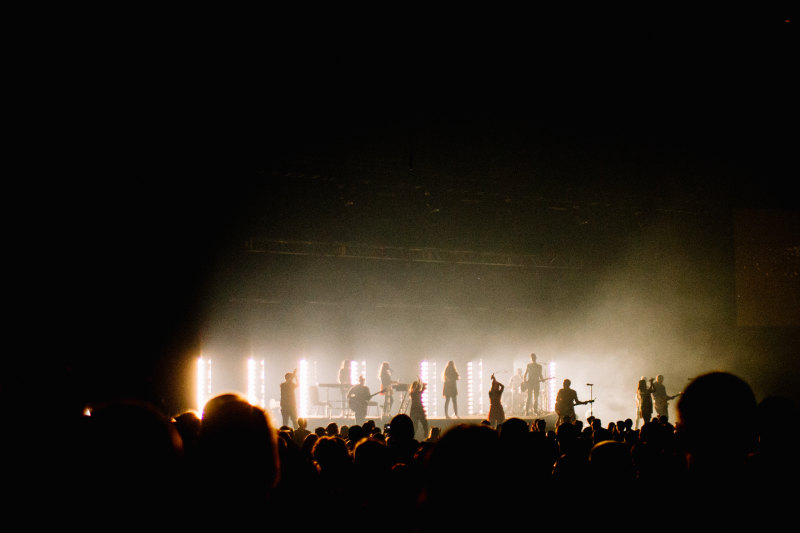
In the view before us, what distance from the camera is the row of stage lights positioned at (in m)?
22.6

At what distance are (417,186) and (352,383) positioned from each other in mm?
10625

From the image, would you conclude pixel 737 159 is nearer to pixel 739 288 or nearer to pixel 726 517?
pixel 739 288

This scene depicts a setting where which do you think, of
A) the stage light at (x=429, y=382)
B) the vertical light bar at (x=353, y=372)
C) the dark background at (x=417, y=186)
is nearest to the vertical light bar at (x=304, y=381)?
the vertical light bar at (x=353, y=372)

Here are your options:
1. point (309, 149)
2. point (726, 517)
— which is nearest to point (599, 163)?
point (309, 149)

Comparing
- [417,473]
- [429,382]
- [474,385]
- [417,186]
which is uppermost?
[417,186]

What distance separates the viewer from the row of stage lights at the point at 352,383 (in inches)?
890

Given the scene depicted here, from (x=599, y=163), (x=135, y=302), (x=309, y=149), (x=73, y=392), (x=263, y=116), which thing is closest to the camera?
(x=73, y=392)

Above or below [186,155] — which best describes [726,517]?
below

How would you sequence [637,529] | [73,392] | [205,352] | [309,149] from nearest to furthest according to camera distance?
1. [73,392]
2. [637,529]
3. [309,149]
4. [205,352]

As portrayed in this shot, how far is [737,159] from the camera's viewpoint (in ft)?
48.5

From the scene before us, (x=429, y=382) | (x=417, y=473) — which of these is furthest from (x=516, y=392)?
(x=417, y=473)

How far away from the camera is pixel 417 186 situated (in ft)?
47.9

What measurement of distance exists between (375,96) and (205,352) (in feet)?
35.3

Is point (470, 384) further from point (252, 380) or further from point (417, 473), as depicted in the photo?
point (417, 473)
